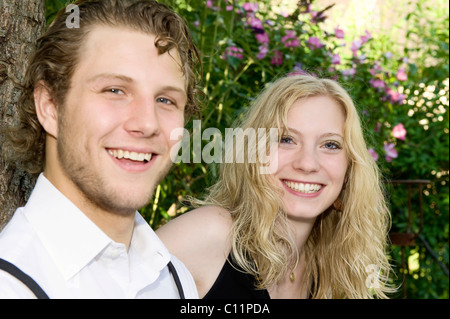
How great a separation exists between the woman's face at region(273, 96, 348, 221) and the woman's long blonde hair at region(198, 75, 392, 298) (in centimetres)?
4

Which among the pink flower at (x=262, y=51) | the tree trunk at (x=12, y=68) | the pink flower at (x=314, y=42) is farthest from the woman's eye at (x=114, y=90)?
the pink flower at (x=314, y=42)

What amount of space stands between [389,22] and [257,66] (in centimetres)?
433

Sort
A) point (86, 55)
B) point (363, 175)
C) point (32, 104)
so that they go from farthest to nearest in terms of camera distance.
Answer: point (363, 175), point (32, 104), point (86, 55)

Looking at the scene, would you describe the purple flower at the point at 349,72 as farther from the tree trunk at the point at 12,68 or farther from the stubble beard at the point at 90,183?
the stubble beard at the point at 90,183

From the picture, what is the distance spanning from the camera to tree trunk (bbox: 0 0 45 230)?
1565 mm

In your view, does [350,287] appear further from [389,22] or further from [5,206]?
[389,22]

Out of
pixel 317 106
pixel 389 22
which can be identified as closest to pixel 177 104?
pixel 317 106

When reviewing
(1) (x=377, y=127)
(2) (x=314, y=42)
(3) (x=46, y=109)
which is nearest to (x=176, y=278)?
(3) (x=46, y=109)

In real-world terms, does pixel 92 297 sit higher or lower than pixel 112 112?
lower

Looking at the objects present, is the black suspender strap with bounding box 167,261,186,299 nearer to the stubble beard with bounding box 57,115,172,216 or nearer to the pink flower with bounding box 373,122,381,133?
the stubble beard with bounding box 57,115,172,216

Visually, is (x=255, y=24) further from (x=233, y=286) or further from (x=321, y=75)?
(x=233, y=286)

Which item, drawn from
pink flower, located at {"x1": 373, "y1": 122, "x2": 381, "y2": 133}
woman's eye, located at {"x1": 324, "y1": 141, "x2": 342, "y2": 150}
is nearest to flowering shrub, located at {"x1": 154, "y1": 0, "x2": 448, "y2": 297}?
pink flower, located at {"x1": 373, "y1": 122, "x2": 381, "y2": 133}

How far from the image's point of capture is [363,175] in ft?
8.00

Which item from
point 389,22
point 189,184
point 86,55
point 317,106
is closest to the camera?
point 86,55
